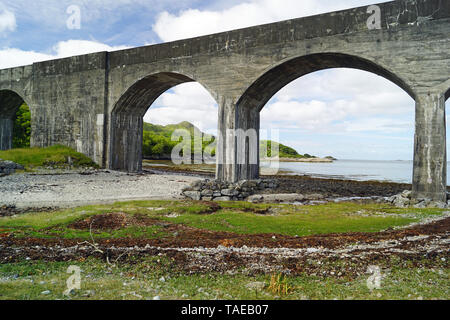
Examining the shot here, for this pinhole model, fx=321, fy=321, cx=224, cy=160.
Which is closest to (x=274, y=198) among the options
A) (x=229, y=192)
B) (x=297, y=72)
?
(x=229, y=192)

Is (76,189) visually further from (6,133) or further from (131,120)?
(6,133)

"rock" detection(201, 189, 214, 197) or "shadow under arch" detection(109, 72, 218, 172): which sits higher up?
"shadow under arch" detection(109, 72, 218, 172)

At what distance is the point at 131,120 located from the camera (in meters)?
24.1

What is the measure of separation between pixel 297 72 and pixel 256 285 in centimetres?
1548

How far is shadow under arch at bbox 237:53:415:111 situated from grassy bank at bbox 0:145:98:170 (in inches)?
501

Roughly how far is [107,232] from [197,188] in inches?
312

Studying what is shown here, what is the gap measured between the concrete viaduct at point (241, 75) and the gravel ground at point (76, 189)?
3.61 metres

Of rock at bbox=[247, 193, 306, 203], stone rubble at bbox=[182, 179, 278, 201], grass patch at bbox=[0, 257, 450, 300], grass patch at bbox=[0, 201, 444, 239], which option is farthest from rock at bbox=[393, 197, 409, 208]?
grass patch at bbox=[0, 257, 450, 300]

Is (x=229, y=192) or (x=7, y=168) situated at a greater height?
(x=7, y=168)

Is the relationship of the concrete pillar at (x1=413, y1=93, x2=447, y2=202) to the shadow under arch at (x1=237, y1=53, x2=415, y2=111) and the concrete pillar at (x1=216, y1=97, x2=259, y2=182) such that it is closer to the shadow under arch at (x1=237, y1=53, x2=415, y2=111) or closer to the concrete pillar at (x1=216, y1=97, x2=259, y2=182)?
the shadow under arch at (x1=237, y1=53, x2=415, y2=111)

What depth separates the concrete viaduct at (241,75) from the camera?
13633mm

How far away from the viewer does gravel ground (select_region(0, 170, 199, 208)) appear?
40.5ft
